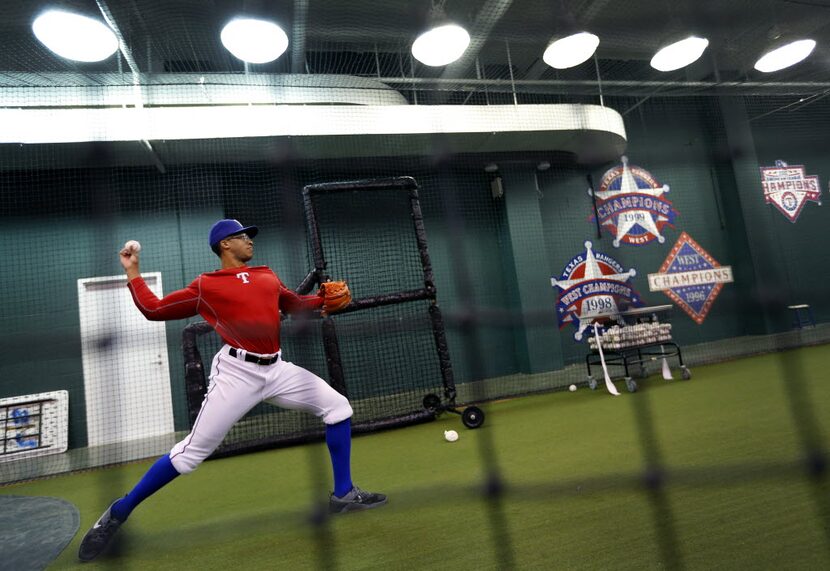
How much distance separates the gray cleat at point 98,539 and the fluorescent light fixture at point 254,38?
3.13 m

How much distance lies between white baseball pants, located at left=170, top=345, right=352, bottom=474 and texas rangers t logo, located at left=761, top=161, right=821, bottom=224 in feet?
16.9

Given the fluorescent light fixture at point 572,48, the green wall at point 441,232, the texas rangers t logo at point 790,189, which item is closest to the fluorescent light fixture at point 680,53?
the fluorescent light fixture at point 572,48

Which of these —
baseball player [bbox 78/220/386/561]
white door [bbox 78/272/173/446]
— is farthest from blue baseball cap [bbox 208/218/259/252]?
white door [bbox 78/272/173/446]

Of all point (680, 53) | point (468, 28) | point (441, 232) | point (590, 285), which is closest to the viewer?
point (680, 53)

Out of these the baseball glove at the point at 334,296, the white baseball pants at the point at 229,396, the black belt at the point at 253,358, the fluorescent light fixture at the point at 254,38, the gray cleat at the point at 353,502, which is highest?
the fluorescent light fixture at the point at 254,38

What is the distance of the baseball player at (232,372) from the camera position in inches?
69.7

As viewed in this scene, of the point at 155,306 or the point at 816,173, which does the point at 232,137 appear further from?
the point at 816,173

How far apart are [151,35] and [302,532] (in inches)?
167

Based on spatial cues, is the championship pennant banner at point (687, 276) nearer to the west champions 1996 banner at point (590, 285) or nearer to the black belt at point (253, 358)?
the west champions 1996 banner at point (590, 285)

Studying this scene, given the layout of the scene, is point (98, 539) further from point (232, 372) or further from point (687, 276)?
point (687, 276)

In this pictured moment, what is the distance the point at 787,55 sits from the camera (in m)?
2.88

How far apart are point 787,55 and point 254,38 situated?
359cm

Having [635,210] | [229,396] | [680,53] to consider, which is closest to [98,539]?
[229,396]

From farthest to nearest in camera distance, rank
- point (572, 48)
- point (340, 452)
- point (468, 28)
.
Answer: point (468, 28), point (572, 48), point (340, 452)
